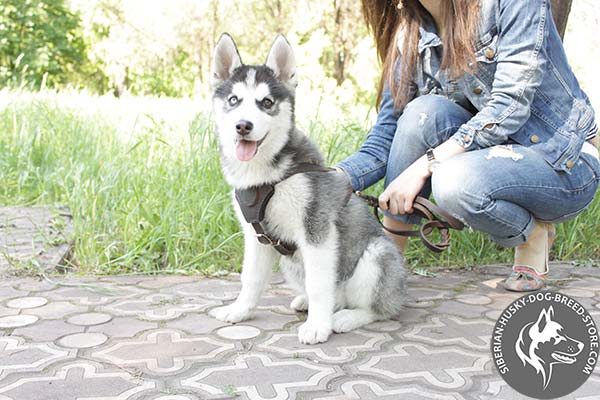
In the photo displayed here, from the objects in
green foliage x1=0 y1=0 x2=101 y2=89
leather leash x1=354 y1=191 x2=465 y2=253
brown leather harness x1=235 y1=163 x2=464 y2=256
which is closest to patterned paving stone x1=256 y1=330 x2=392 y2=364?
brown leather harness x1=235 y1=163 x2=464 y2=256

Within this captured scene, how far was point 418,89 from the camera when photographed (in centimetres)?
320

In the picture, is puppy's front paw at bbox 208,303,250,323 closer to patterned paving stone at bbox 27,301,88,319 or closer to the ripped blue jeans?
patterned paving stone at bbox 27,301,88,319

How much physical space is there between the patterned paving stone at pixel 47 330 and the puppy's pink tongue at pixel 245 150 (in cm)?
107

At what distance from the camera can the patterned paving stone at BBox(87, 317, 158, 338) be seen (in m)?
2.48

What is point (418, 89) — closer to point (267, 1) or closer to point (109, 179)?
point (109, 179)

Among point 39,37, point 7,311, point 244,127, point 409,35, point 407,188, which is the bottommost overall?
point 7,311

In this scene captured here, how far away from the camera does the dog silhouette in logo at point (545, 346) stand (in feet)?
6.81

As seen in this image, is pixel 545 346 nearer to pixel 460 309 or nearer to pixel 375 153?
pixel 460 309

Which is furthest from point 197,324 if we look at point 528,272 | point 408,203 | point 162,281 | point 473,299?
point 528,272

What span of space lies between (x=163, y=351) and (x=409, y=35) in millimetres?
2019

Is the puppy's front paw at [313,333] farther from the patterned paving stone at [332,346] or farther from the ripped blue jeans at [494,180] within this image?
the ripped blue jeans at [494,180]

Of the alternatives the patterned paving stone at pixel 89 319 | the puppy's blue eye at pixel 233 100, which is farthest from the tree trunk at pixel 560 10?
the patterned paving stone at pixel 89 319

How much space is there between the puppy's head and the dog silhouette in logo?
4.26 feet

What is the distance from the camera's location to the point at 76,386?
198 centimetres
